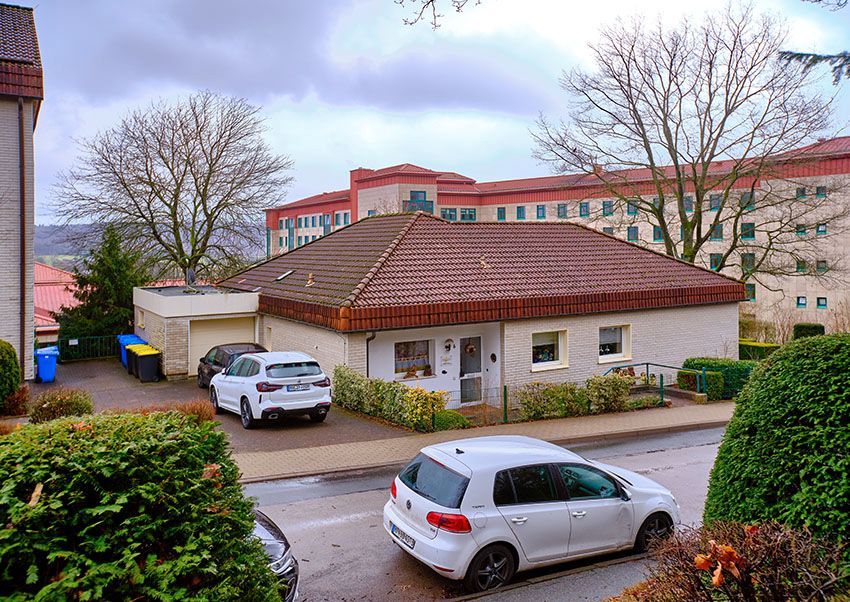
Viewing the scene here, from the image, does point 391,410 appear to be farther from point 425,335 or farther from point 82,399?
point 82,399

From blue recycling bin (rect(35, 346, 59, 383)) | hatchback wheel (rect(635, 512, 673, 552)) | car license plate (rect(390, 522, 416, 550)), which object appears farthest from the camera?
blue recycling bin (rect(35, 346, 59, 383))

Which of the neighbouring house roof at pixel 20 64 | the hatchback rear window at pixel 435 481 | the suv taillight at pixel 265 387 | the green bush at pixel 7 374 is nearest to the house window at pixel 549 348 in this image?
the suv taillight at pixel 265 387

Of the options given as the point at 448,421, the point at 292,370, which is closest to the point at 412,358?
the point at 448,421

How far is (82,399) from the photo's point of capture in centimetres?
1532

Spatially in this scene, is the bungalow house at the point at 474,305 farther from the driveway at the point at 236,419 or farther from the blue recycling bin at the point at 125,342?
the driveway at the point at 236,419

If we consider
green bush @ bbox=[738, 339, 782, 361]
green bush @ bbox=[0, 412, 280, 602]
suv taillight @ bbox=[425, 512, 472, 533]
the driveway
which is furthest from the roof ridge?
green bush @ bbox=[738, 339, 782, 361]

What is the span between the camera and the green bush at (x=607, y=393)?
19.2 m

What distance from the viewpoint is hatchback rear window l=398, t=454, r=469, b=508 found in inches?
308

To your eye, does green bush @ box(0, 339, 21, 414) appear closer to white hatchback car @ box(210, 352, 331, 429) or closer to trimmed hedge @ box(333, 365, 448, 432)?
white hatchback car @ box(210, 352, 331, 429)

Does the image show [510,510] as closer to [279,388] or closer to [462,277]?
[279,388]

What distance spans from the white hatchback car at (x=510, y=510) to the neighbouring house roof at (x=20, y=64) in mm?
19243

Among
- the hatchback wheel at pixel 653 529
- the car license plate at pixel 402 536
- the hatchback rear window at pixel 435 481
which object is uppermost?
the hatchback rear window at pixel 435 481

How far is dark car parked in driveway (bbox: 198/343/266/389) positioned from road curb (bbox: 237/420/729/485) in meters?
7.36

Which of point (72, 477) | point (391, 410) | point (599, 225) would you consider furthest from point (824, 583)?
point (599, 225)
